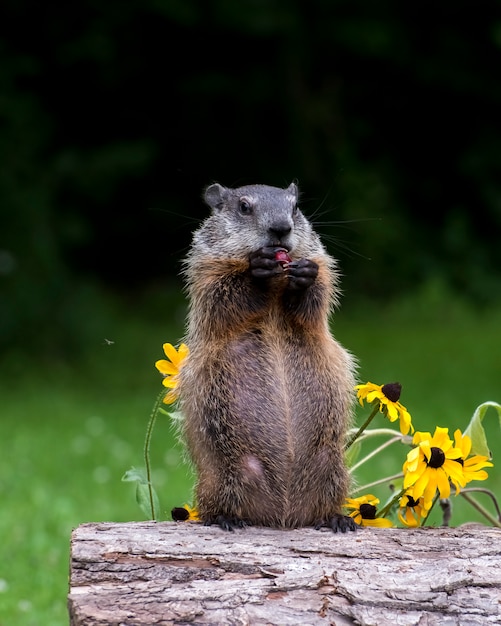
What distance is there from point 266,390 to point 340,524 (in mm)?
456

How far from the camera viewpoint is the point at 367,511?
11.4ft

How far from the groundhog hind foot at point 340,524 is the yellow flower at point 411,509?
0.73 ft

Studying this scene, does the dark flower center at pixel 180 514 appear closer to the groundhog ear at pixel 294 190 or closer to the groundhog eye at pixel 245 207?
the groundhog eye at pixel 245 207

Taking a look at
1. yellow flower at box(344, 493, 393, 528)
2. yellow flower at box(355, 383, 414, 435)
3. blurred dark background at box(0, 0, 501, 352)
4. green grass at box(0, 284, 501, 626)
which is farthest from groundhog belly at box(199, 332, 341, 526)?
blurred dark background at box(0, 0, 501, 352)

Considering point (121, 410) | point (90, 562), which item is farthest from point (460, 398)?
point (90, 562)

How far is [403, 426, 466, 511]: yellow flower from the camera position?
3217 mm

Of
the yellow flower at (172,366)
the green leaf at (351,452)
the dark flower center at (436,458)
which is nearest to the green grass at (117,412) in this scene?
the yellow flower at (172,366)

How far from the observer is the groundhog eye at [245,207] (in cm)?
354

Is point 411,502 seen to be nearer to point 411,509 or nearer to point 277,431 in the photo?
point 411,509

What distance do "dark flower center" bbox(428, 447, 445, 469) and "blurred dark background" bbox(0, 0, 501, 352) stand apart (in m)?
9.70

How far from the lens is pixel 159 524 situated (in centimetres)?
313

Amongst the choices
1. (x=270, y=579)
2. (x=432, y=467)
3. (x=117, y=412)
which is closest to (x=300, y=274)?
(x=432, y=467)

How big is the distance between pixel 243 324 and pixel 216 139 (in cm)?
1197

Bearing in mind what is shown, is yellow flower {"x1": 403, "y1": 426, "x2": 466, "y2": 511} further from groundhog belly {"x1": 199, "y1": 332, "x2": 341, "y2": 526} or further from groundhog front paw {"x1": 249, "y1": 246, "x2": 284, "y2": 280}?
groundhog front paw {"x1": 249, "y1": 246, "x2": 284, "y2": 280}
